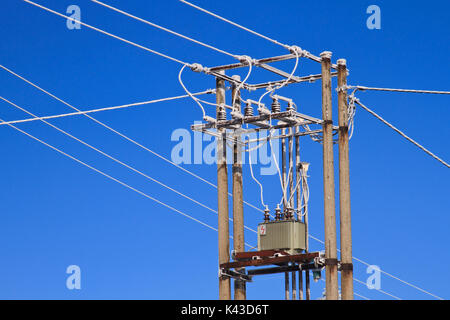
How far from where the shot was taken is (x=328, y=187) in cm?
2605

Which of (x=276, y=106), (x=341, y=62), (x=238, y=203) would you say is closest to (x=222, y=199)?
(x=238, y=203)

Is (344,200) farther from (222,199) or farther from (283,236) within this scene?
(222,199)

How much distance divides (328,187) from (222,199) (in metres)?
2.77

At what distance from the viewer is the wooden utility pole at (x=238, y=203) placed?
2750 cm

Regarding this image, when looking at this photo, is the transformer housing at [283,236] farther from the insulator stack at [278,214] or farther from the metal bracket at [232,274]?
the metal bracket at [232,274]

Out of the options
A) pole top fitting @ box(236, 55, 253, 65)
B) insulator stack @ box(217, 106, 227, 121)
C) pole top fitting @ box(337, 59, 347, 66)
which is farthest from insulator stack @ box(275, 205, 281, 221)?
pole top fitting @ box(337, 59, 347, 66)

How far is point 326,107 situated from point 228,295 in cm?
460

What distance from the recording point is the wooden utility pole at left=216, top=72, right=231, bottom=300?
27281mm

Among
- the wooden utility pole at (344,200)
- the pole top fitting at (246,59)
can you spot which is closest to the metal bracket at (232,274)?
the wooden utility pole at (344,200)

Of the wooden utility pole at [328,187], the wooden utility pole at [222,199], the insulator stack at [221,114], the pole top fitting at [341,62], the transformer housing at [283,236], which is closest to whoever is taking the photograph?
the wooden utility pole at [328,187]

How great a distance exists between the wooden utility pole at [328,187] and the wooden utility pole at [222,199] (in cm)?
258

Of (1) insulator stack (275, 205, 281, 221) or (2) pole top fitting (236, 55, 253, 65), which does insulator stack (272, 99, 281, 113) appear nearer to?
(2) pole top fitting (236, 55, 253, 65)
